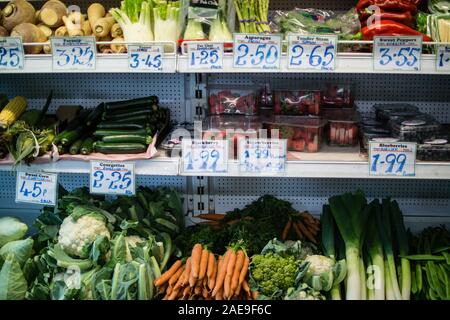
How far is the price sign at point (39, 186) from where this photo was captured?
70.4 inches

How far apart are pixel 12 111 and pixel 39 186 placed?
363 mm

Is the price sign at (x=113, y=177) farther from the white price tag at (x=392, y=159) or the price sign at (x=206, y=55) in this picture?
the white price tag at (x=392, y=159)

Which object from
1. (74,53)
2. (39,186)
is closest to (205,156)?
(74,53)

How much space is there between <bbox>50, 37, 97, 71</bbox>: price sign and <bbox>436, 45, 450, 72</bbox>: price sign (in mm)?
1129

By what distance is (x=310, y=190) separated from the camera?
2248 mm

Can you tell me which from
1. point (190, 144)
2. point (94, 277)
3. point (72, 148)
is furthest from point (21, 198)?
point (190, 144)

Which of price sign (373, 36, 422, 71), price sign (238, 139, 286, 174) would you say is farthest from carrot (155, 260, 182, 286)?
price sign (373, 36, 422, 71)

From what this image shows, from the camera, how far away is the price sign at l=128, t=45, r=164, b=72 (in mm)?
1557

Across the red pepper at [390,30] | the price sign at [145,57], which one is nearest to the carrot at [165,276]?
the price sign at [145,57]

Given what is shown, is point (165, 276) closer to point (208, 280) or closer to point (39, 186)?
point (208, 280)

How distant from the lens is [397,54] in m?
1.51

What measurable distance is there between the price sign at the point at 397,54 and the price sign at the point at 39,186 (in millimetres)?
1242

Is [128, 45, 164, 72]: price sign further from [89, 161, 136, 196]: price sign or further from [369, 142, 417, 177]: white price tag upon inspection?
[369, 142, 417, 177]: white price tag

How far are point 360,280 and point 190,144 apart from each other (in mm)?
812
